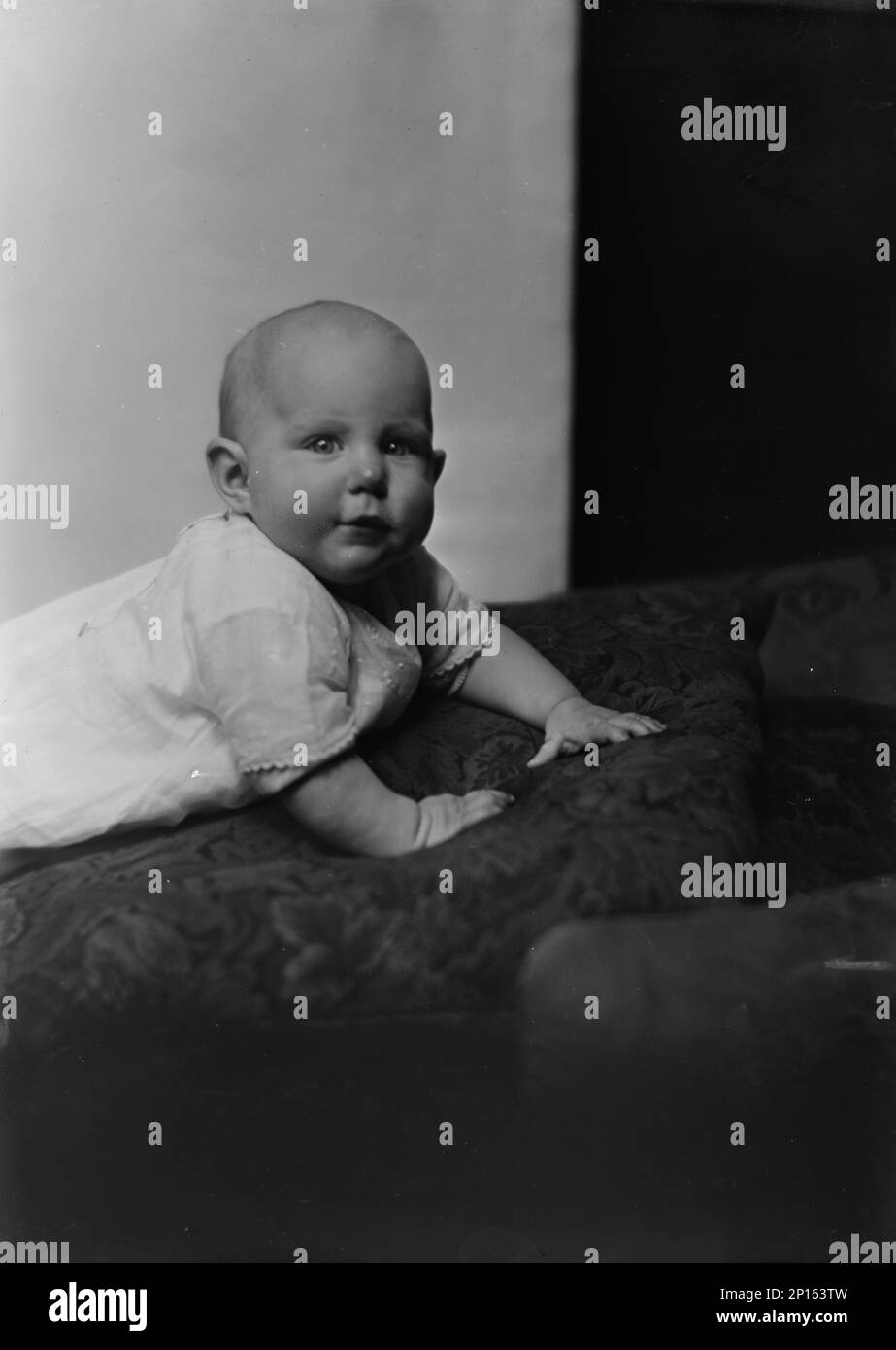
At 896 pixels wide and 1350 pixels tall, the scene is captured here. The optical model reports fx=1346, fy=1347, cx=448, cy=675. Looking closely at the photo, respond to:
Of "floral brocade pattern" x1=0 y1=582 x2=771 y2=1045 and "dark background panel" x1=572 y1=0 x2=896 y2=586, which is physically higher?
"dark background panel" x1=572 y1=0 x2=896 y2=586

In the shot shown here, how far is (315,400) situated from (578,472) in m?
0.26

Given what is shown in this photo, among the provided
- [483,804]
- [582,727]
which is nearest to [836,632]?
[582,727]

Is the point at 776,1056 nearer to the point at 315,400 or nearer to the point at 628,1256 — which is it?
the point at 628,1256

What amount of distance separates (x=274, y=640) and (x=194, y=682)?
3.1 inches

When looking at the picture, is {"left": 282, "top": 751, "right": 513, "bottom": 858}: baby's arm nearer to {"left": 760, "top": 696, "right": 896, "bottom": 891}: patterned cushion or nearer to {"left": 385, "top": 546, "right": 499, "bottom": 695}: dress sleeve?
{"left": 385, "top": 546, "right": 499, "bottom": 695}: dress sleeve

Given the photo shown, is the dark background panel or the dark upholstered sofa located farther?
the dark background panel

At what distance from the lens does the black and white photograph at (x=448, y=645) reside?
3.57 ft

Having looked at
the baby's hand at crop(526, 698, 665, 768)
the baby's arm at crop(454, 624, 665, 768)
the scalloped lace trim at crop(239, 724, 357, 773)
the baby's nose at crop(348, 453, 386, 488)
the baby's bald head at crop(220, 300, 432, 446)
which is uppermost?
the baby's bald head at crop(220, 300, 432, 446)

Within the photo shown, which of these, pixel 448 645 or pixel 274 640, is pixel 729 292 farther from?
pixel 274 640

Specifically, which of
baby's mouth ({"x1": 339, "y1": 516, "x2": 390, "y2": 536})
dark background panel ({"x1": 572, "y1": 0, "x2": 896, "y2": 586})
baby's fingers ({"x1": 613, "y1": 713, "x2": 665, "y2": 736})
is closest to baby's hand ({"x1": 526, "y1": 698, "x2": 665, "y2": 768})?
baby's fingers ({"x1": 613, "y1": 713, "x2": 665, "y2": 736})

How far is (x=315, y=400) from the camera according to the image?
108 centimetres

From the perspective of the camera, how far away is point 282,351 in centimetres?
111

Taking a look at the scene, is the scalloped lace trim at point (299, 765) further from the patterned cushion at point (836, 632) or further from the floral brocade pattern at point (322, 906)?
the patterned cushion at point (836, 632)

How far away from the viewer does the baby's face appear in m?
1.09
